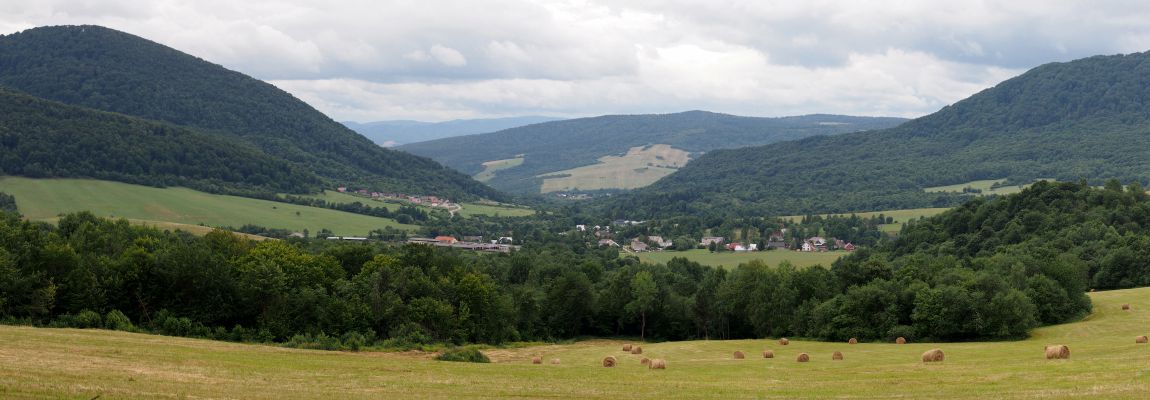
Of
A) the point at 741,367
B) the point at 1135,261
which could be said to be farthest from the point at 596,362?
the point at 1135,261

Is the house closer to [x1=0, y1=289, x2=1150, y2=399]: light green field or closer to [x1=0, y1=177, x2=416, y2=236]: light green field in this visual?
[x1=0, y1=177, x2=416, y2=236]: light green field

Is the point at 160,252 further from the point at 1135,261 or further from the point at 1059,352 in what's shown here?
the point at 1135,261

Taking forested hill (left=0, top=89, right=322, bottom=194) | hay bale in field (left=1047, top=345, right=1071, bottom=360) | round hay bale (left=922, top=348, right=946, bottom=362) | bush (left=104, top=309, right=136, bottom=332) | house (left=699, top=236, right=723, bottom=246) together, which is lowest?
bush (left=104, top=309, right=136, bottom=332)

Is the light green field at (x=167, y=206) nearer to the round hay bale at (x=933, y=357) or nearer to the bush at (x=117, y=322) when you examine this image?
the bush at (x=117, y=322)

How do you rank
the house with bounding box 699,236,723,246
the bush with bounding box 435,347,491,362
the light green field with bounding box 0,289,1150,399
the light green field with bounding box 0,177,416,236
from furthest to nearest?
the house with bounding box 699,236,723,246 → the light green field with bounding box 0,177,416,236 → the bush with bounding box 435,347,491,362 → the light green field with bounding box 0,289,1150,399

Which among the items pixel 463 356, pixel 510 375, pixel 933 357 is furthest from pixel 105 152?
pixel 933 357

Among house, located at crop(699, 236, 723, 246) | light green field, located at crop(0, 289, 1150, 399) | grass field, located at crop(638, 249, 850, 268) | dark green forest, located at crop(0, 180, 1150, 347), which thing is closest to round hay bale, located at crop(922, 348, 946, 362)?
light green field, located at crop(0, 289, 1150, 399)

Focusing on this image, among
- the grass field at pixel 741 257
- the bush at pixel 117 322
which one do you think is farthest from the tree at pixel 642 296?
the grass field at pixel 741 257

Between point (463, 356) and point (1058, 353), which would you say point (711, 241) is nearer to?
point (463, 356)
